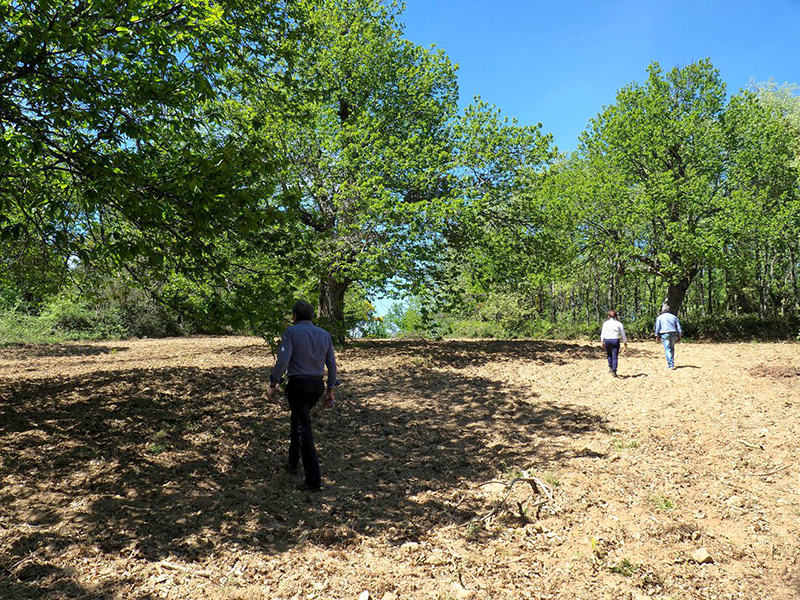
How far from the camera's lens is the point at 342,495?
5.68m

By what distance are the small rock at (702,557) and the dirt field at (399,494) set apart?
2 centimetres

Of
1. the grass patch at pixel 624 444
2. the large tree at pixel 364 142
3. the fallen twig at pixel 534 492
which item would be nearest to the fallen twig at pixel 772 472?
the grass patch at pixel 624 444

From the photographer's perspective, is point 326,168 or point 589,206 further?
point 589,206

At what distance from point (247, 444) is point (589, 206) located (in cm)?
2104

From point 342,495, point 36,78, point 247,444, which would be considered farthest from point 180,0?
point 342,495

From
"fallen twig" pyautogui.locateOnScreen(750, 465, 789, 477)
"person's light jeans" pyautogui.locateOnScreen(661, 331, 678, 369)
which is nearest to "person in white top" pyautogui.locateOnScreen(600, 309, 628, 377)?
"person's light jeans" pyautogui.locateOnScreen(661, 331, 678, 369)

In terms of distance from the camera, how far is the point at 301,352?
554 centimetres

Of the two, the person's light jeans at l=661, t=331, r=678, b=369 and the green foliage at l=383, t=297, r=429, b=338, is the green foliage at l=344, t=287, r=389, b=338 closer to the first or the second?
the green foliage at l=383, t=297, r=429, b=338

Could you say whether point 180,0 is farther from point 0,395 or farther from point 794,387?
point 794,387

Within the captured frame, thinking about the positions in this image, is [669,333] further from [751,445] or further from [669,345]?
[751,445]

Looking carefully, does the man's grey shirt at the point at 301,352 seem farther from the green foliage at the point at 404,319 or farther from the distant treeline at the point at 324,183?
the green foliage at the point at 404,319

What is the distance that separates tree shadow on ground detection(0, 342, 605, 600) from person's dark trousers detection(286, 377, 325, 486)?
13.4 inches

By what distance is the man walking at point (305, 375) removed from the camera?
5513mm

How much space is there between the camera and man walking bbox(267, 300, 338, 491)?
5.51 meters
